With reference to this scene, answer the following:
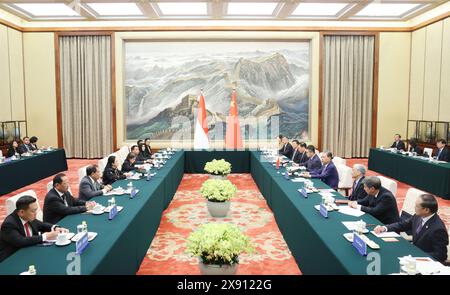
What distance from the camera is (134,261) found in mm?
4348

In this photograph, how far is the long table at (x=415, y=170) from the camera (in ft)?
27.1

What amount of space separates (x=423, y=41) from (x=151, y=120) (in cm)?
Result: 907

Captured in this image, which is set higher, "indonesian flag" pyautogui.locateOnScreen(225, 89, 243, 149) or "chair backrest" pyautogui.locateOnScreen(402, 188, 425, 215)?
"indonesian flag" pyautogui.locateOnScreen(225, 89, 243, 149)

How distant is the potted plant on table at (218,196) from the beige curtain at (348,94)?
7917 millimetres

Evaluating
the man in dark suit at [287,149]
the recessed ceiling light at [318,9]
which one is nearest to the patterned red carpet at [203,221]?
the man in dark suit at [287,149]

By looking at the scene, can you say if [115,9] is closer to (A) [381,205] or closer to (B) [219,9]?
(B) [219,9]

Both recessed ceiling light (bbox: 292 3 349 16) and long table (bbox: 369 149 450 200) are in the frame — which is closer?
long table (bbox: 369 149 450 200)

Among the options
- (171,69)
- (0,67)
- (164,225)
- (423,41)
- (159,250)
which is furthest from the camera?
(171,69)

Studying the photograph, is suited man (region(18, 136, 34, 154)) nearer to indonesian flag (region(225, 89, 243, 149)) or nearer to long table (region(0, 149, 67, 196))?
long table (region(0, 149, 67, 196))

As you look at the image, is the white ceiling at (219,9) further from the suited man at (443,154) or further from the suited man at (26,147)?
the suited man at (443,154)

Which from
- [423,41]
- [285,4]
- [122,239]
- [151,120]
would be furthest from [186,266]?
[423,41]

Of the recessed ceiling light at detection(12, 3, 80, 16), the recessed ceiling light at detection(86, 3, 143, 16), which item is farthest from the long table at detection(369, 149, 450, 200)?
the recessed ceiling light at detection(12, 3, 80, 16)

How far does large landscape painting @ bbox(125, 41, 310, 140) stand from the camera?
13.8m
